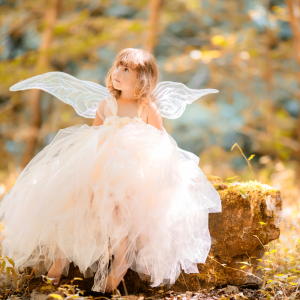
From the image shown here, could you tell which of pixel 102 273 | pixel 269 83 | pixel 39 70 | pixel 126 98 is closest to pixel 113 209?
pixel 102 273

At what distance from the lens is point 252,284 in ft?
5.99

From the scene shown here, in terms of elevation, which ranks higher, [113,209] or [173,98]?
[173,98]

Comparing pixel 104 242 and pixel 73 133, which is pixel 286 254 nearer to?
pixel 104 242

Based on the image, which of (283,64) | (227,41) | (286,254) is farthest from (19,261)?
(283,64)

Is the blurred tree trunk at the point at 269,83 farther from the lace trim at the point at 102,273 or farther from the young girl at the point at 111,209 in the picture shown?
the lace trim at the point at 102,273

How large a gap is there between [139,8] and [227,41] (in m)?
2.65

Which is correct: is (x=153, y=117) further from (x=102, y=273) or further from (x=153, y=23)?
(x=153, y=23)

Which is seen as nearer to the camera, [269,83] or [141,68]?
[141,68]

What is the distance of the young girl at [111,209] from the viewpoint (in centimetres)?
151

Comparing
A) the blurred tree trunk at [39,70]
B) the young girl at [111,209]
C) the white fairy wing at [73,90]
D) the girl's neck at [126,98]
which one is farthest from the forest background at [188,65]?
the young girl at [111,209]

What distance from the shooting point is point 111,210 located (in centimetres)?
152

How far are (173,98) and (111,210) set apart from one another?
96 cm

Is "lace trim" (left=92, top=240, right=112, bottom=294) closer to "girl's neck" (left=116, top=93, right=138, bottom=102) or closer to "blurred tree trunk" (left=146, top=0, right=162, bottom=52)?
"girl's neck" (left=116, top=93, right=138, bottom=102)

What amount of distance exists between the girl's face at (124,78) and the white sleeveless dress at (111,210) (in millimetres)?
303
